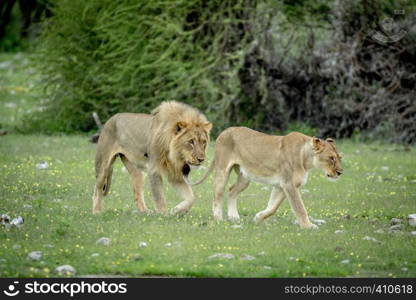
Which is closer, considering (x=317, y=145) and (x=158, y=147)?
(x=317, y=145)

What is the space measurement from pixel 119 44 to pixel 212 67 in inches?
95.2

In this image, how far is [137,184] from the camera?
13312mm

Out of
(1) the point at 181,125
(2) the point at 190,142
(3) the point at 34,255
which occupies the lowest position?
(3) the point at 34,255

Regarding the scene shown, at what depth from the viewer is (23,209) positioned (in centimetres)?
1241

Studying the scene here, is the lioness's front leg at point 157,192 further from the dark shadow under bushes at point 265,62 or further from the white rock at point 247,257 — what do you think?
the dark shadow under bushes at point 265,62

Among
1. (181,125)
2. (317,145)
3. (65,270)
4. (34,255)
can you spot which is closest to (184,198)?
(181,125)

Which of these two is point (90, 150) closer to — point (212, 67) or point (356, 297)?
point (212, 67)

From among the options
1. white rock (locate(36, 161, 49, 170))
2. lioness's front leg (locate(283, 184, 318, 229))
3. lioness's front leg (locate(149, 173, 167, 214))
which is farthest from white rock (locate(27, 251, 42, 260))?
white rock (locate(36, 161, 49, 170))

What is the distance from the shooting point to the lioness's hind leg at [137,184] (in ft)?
43.4

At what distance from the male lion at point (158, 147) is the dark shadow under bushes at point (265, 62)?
9.10 metres

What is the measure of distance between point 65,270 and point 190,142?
3.62 meters

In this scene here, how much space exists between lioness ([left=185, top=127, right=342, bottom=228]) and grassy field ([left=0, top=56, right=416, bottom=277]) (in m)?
0.34

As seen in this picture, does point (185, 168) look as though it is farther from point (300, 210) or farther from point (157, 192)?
point (300, 210)

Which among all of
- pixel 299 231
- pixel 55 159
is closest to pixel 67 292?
pixel 299 231
